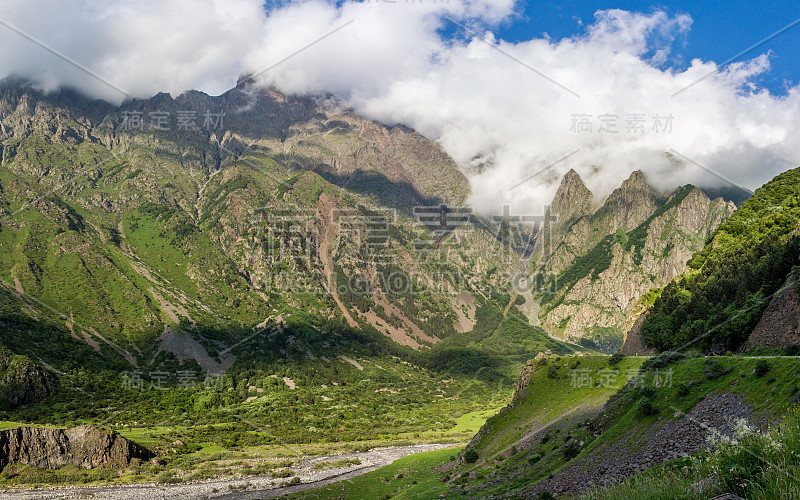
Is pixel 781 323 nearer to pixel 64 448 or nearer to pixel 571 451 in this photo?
pixel 571 451

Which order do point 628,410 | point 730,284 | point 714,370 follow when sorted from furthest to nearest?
1. point 730,284
2. point 628,410
3. point 714,370

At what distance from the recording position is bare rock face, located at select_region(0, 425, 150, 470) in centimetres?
7994

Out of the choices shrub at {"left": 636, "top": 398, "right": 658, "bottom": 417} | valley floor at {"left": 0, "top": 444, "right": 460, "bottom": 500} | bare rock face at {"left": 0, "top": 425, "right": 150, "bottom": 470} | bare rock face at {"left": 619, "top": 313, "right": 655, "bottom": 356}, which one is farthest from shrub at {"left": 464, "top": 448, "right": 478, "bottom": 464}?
bare rock face at {"left": 0, "top": 425, "right": 150, "bottom": 470}

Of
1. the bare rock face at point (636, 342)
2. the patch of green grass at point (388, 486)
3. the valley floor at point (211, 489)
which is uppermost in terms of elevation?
the bare rock face at point (636, 342)

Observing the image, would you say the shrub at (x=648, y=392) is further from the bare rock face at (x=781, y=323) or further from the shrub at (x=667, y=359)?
the bare rock face at (x=781, y=323)

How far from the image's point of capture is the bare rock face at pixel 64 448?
79.9m

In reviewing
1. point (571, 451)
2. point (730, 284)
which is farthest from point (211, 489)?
point (730, 284)

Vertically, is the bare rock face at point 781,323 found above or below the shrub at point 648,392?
above

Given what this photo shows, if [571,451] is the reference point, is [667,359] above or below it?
above

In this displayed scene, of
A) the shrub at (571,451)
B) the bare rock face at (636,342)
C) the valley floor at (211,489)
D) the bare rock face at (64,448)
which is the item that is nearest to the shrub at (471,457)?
the shrub at (571,451)

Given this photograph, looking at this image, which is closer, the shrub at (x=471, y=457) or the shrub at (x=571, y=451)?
the shrub at (x=571, y=451)

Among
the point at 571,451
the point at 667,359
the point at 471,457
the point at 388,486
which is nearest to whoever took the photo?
the point at 571,451

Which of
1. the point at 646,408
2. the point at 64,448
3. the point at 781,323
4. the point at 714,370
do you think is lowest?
the point at 64,448

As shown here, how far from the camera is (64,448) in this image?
84.4m
